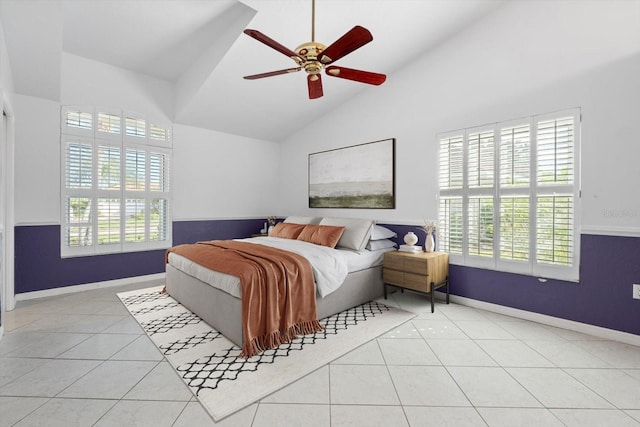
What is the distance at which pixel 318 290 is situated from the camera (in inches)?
116

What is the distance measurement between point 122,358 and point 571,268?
411cm

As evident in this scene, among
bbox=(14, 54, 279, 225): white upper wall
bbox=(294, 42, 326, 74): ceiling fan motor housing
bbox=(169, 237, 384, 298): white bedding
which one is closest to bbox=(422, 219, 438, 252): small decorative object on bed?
bbox=(169, 237, 384, 298): white bedding

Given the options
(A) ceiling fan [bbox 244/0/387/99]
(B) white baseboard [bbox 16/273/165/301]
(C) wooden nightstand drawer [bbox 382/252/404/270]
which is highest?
(A) ceiling fan [bbox 244/0/387/99]

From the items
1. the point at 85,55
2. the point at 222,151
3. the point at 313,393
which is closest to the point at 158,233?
the point at 222,151

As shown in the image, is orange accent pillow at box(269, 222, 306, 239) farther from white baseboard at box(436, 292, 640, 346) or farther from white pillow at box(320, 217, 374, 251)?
white baseboard at box(436, 292, 640, 346)

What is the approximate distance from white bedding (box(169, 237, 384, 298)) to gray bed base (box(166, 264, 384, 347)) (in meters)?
0.07

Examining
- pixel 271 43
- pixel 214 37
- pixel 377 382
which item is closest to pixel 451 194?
pixel 377 382

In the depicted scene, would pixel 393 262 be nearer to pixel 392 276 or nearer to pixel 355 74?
pixel 392 276

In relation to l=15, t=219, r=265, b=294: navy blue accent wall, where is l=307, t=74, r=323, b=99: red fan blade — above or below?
above

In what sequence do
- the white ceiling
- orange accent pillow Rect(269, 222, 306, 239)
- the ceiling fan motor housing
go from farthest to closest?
1. orange accent pillow Rect(269, 222, 306, 239)
2. the white ceiling
3. the ceiling fan motor housing

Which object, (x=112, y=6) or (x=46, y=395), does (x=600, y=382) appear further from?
(x=112, y=6)

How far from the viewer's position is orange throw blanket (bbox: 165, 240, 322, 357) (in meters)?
2.42

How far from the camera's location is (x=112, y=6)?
10.3ft

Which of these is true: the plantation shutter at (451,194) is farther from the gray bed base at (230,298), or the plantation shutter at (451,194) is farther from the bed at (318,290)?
the gray bed base at (230,298)
